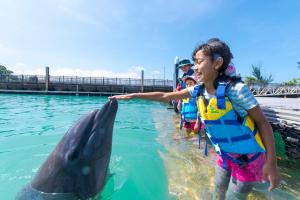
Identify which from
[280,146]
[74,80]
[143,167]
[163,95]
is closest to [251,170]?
[163,95]

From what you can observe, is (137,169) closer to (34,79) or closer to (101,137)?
(101,137)

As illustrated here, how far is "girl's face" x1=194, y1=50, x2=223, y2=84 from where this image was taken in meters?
2.41

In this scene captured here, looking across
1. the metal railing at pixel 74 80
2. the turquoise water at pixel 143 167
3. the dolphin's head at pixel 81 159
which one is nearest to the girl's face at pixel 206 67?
the dolphin's head at pixel 81 159

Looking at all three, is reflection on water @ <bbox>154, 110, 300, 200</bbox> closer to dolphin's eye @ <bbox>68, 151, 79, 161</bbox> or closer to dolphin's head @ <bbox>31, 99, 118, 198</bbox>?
dolphin's head @ <bbox>31, 99, 118, 198</bbox>

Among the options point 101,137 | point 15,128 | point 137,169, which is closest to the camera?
point 101,137

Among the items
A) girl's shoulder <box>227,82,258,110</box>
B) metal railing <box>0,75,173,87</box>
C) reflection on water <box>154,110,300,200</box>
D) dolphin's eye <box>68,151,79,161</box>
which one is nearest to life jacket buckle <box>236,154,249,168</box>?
girl's shoulder <box>227,82,258,110</box>

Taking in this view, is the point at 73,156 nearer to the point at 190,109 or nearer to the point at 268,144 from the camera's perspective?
the point at 268,144

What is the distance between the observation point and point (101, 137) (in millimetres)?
3125

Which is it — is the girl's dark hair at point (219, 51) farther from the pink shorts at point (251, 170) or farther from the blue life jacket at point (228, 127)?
the pink shorts at point (251, 170)

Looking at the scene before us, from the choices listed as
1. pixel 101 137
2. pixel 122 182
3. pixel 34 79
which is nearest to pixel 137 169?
pixel 122 182

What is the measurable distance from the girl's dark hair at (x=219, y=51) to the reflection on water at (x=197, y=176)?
6.18ft

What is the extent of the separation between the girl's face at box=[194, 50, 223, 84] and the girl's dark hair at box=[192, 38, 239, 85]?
0.04 meters

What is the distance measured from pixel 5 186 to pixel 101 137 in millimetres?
2527

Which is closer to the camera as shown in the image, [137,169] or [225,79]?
[225,79]
